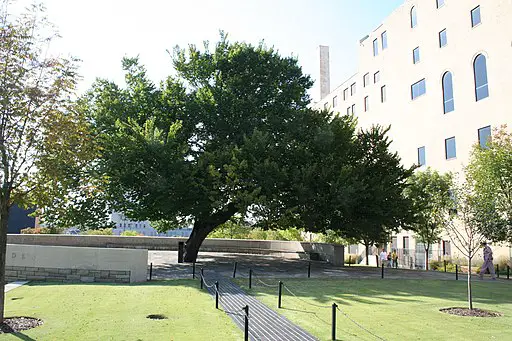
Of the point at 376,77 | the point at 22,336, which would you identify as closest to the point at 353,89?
the point at 376,77

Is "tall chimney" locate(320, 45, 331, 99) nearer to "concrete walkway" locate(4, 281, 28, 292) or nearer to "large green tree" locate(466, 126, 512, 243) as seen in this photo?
"large green tree" locate(466, 126, 512, 243)

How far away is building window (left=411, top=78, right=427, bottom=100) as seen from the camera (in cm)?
3825

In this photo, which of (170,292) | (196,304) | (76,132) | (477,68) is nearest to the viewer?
(76,132)

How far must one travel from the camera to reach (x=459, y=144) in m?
33.3

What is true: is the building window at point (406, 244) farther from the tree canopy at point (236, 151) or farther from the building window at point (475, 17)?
the building window at point (475, 17)

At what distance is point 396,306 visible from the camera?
13398 millimetres

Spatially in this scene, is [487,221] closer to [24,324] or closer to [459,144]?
[24,324]

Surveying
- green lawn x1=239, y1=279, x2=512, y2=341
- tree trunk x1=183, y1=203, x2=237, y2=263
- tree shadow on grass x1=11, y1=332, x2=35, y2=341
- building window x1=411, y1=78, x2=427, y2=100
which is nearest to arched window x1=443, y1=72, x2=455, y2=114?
building window x1=411, y1=78, x2=427, y2=100

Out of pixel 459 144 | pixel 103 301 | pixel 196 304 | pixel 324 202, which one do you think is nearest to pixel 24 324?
pixel 103 301

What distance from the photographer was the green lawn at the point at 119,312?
9.52m

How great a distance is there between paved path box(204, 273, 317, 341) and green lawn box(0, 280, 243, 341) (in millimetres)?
354

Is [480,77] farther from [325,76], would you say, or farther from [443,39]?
[325,76]

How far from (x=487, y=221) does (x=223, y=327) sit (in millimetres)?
10200

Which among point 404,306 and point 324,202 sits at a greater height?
point 324,202
